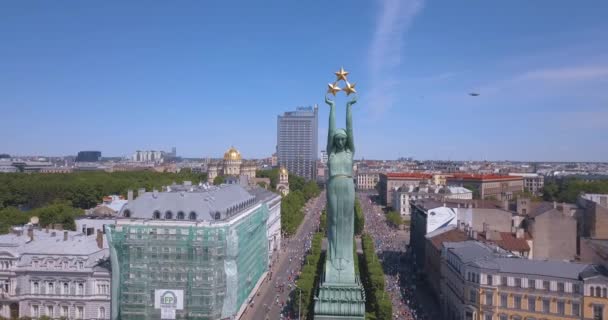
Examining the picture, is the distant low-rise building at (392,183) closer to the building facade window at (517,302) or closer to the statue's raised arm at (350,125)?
the building facade window at (517,302)

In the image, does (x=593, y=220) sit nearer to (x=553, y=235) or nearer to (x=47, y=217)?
(x=553, y=235)

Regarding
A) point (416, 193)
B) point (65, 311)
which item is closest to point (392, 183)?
point (416, 193)

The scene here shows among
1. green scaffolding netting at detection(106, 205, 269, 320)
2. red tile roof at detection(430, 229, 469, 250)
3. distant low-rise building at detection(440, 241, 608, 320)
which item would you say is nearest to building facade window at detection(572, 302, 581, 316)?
distant low-rise building at detection(440, 241, 608, 320)

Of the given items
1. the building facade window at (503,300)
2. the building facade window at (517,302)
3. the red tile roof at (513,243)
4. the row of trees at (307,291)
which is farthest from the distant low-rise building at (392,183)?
the building facade window at (517,302)

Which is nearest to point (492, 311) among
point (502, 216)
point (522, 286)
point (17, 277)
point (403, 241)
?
point (522, 286)

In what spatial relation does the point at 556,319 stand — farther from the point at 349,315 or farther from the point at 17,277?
the point at 17,277
